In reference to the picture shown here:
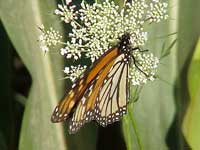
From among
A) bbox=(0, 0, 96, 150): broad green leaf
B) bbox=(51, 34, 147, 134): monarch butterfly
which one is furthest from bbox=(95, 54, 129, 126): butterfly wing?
bbox=(0, 0, 96, 150): broad green leaf

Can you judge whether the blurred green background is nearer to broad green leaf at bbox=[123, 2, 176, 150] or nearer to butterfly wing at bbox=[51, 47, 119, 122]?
broad green leaf at bbox=[123, 2, 176, 150]

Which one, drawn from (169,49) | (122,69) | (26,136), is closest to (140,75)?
(122,69)

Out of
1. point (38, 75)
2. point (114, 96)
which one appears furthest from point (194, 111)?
point (38, 75)

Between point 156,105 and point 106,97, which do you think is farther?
point 156,105

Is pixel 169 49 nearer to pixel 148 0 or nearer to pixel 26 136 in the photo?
pixel 148 0

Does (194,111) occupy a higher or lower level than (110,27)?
lower

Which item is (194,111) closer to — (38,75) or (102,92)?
(102,92)

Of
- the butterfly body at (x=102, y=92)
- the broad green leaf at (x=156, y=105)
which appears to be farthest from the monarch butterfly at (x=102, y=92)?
the broad green leaf at (x=156, y=105)
